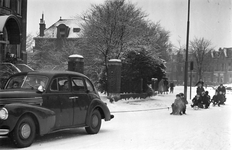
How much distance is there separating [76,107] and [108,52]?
20016 mm

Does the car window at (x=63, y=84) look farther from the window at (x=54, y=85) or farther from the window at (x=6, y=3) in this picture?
the window at (x=6, y=3)

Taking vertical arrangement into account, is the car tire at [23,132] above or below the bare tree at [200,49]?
below

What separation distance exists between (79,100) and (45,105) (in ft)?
4.81

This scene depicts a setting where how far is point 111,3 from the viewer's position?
3075 centimetres

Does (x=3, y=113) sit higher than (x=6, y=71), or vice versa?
(x=6, y=71)

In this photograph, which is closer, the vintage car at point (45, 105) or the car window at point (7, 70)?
the vintage car at point (45, 105)

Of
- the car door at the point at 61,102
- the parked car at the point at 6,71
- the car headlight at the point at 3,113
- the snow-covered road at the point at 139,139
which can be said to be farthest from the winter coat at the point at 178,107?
the car headlight at the point at 3,113

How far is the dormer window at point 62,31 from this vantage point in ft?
229

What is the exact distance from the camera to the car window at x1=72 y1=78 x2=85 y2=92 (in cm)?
1045

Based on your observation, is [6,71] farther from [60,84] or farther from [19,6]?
[60,84]

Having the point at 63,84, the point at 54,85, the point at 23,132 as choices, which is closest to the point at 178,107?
the point at 63,84

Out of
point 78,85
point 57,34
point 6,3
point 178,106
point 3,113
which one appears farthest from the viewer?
point 57,34

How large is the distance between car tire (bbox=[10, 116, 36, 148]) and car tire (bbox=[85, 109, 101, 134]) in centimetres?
257

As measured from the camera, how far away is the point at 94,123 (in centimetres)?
1109
